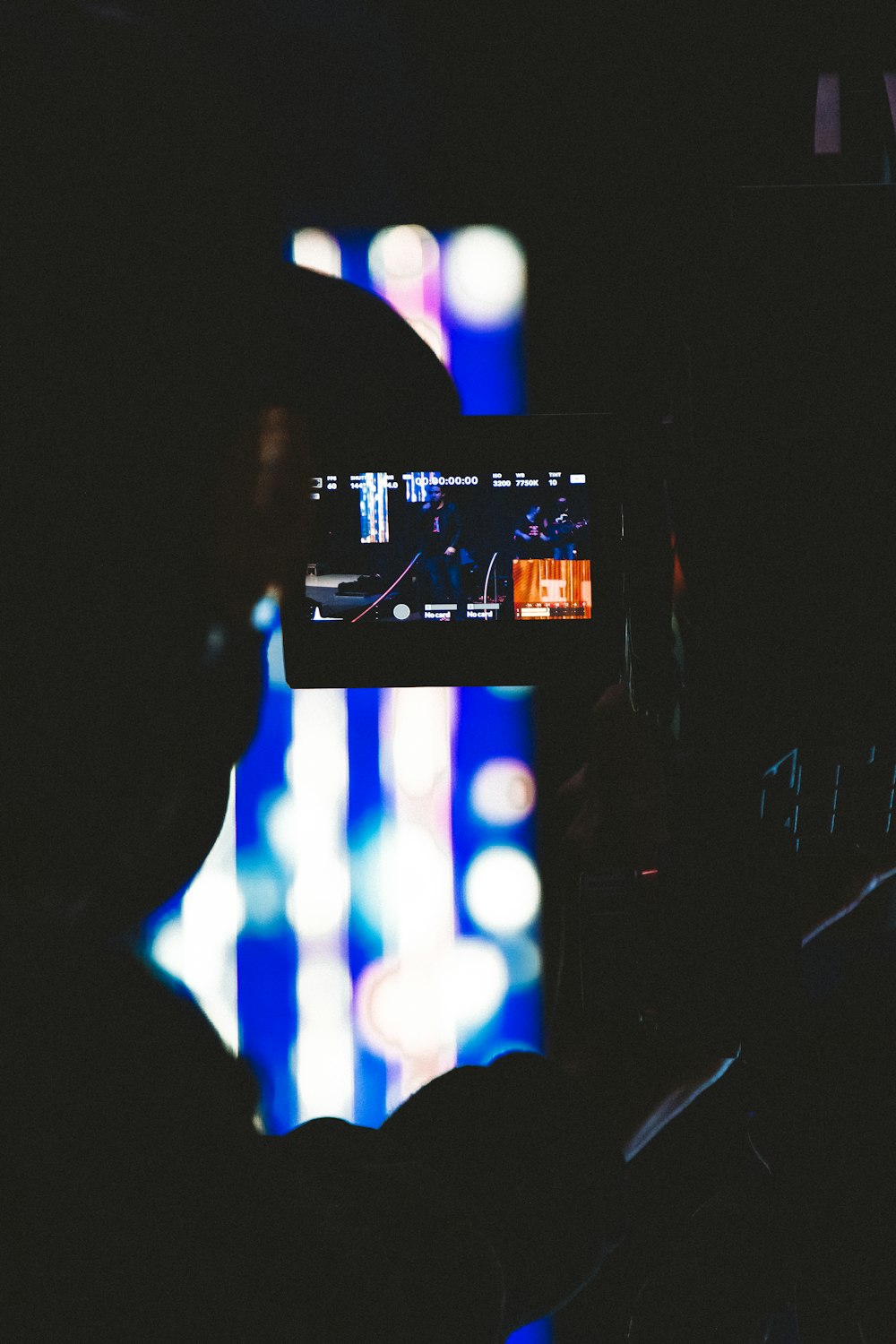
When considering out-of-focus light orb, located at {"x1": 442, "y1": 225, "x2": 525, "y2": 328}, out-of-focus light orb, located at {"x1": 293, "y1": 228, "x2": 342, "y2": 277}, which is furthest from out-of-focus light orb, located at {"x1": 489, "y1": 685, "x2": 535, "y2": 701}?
out-of-focus light orb, located at {"x1": 293, "y1": 228, "x2": 342, "y2": 277}

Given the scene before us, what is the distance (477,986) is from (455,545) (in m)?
0.71

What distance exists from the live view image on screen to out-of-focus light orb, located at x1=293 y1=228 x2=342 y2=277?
1.41 ft

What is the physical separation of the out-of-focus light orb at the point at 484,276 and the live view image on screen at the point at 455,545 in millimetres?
361

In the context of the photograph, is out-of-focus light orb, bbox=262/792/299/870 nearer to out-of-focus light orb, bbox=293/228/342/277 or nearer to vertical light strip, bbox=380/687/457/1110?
vertical light strip, bbox=380/687/457/1110

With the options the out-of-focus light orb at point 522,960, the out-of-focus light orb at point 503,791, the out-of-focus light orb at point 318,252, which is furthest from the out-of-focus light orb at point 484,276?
the out-of-focus light orb at point 522,960

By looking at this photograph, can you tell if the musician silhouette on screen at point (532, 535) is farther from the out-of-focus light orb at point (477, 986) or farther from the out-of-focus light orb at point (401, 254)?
the out-of-focus light orb at point (477, 986)

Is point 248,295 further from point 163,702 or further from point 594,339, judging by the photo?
point 594,339

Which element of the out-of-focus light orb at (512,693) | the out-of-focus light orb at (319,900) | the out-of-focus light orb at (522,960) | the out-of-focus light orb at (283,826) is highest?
the out-of-focus light orb at (512,693)

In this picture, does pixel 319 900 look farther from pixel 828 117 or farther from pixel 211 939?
pixel 828 117

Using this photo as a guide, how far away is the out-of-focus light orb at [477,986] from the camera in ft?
5.09

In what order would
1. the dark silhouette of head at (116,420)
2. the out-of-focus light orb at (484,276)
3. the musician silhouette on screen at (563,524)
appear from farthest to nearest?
the out-of-focus light orb at (484,276), the musician silhouette on screen at (563,524), the dark silhouette of head at (116,420)

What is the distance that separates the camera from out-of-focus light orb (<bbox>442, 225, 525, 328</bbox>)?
1.49 meters

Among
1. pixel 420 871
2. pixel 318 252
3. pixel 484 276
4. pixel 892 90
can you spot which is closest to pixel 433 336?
pixel 484 276

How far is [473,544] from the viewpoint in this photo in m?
1.29
